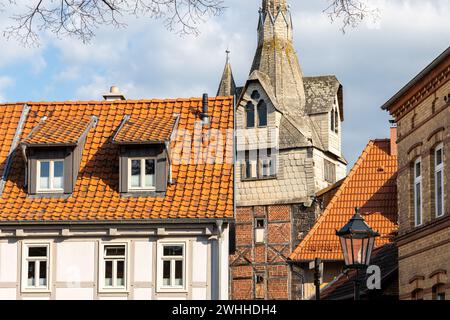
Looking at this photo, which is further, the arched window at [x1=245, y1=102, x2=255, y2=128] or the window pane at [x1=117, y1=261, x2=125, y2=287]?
the arched window at [x1=245, y1=102, x2=255, y2=128]

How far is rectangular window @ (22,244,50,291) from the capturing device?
2808 cm

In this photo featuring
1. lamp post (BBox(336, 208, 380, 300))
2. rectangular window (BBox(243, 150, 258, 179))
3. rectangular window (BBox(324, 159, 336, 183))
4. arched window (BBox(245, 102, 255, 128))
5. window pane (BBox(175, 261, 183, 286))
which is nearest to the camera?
lamp post (BBox(336, 208, 380, 300))

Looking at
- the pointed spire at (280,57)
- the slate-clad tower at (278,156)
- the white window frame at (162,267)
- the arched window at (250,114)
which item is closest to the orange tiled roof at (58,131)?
the white window frame at (162,267)

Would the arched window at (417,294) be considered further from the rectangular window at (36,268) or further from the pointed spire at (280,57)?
the pointed spire at (280,57)

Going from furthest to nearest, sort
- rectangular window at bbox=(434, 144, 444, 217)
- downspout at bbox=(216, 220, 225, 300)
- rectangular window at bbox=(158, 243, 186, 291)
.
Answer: rectangular window at bbox=(158, 243, 186, 291)
downspout at bbox=(216, 220, 225, 300)
rectangular window at bbox=(434, 144, 444, 217)

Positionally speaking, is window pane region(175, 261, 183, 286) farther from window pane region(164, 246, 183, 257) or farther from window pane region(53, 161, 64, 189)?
window pane region(53, 161, 64, 189)

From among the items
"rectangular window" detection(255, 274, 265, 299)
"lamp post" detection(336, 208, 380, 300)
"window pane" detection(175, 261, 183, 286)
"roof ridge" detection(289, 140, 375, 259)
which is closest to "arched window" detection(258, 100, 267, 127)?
"rectangular window" detection(255, 274, 265, 299)

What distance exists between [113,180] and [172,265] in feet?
9.81

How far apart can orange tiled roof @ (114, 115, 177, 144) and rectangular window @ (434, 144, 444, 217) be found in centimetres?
885

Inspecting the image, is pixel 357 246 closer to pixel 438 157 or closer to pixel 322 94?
pixel 438 157

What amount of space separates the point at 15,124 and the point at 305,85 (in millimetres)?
36446

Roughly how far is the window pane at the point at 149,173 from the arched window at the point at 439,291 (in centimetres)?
958

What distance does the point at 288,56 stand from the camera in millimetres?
66062

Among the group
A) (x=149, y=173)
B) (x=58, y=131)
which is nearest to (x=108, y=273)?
(x=149, y=173)
